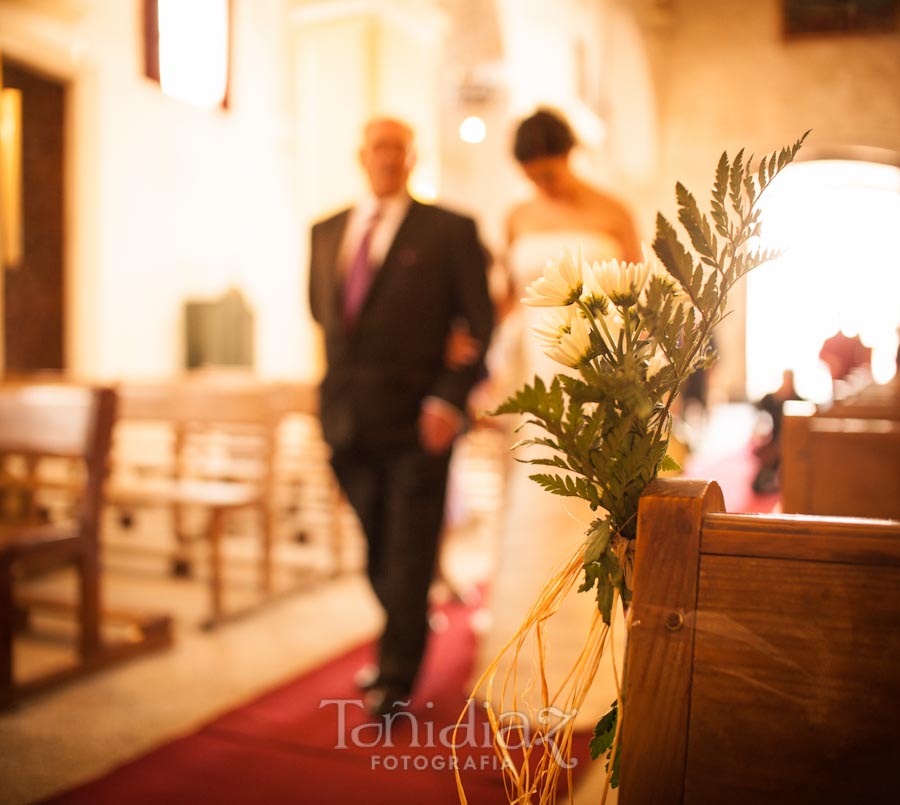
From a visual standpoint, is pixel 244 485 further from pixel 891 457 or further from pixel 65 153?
pixel 65 153

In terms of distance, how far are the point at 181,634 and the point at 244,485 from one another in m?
1.07

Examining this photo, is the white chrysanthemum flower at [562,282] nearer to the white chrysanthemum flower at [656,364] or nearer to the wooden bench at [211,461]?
the white chrysanthemum flower at [656,364]

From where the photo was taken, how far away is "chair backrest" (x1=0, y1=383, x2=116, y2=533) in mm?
2779

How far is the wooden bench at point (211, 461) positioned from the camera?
12.2 ft

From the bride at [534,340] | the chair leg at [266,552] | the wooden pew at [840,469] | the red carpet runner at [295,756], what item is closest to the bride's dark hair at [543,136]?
the bride at [534,340]

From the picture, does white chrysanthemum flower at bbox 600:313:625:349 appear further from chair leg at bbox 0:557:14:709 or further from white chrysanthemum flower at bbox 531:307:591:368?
chair leg at bbox 0:557:14:709

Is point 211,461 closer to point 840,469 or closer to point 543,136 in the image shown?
point 543,136

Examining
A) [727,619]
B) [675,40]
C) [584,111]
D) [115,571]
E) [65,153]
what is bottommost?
[115,571]

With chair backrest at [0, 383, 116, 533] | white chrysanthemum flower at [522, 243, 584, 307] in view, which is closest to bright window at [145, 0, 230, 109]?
chair backrest at [0, 383, 116, 533]

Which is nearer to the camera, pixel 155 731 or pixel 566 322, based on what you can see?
pixel 566 322

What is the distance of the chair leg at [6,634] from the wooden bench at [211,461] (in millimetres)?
982

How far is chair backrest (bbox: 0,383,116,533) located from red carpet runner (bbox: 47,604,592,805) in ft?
2.89

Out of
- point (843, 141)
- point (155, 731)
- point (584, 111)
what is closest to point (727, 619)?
point (155, 731)

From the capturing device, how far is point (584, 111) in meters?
8.48
